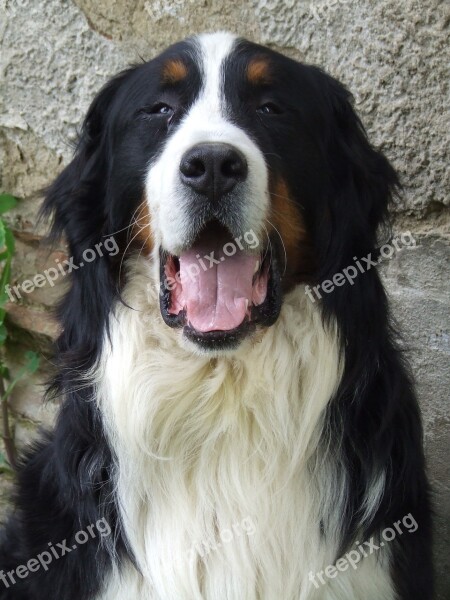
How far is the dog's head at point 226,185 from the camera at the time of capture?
79.7 inches

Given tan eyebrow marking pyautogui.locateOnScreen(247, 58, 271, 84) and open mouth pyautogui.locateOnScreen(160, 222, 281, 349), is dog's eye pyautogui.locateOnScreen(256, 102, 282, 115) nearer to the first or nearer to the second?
tan eyebrow marking pyautogui.locateOnScreen(247, 58, 271, 84)

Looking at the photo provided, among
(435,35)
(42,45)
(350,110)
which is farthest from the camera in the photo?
(42,45)

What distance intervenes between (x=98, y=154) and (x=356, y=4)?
1.12 meters

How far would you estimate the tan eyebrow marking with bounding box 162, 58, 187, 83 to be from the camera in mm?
2174

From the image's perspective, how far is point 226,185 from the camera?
1971 mm

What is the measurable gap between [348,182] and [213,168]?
0.49 metres

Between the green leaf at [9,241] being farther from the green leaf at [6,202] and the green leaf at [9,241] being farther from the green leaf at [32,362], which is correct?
the green leaf at [32,362]

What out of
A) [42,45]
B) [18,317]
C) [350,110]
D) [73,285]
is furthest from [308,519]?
[42,45]

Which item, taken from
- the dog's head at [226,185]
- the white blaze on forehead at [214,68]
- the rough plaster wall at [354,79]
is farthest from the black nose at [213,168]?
Result: the rough plaster wall at [354,79]

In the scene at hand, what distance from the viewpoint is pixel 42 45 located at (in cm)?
336

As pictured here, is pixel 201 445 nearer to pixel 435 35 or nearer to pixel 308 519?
pixel 308 519

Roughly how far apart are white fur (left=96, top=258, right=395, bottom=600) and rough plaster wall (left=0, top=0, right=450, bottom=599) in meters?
0.72

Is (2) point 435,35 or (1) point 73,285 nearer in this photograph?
(1) point 73,285

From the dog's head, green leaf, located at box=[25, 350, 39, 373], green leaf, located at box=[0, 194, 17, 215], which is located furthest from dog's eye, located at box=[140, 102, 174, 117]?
green leaf, located at box=[25, 350, 39, 373]
